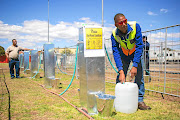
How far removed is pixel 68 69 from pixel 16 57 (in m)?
5.02

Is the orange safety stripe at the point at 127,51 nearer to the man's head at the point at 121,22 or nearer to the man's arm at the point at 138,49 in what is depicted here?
the man's arm at the point at 138,49

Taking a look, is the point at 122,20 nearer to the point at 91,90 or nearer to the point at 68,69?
the point at 91,90

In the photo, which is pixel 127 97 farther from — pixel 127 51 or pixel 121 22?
pixel 121 22

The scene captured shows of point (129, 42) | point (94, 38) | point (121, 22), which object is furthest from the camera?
point (129, 42)

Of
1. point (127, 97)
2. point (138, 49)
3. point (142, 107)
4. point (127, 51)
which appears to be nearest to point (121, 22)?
point (138, 49)

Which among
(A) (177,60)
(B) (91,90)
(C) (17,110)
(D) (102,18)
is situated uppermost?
(D) (102,18)

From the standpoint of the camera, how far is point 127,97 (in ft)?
10.7

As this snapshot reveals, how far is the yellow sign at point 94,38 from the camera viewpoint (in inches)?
130

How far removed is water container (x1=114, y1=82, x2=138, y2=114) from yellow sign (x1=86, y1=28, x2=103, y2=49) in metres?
0.93

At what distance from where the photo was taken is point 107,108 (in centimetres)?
302

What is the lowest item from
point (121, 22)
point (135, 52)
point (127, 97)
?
point (127, 97)

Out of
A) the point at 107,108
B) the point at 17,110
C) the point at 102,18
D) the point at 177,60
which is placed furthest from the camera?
the point at 102,18

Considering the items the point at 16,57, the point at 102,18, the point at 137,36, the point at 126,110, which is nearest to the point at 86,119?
the point at 126,110

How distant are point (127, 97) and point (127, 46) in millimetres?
1085
